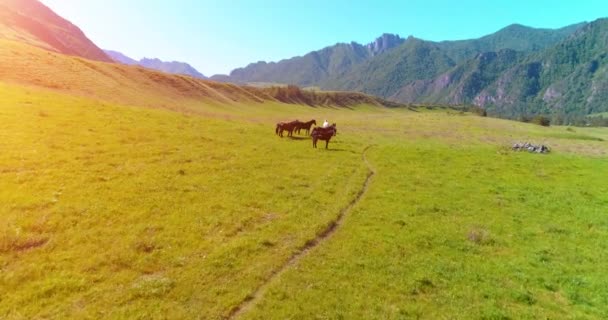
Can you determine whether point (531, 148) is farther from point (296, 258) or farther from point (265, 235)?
point (296, 258)

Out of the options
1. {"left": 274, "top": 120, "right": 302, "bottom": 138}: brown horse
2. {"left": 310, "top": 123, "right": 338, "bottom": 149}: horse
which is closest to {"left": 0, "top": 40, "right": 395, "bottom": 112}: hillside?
{"left": 274, "top": 120, "right": 302, "bottom": 138}: brown horse

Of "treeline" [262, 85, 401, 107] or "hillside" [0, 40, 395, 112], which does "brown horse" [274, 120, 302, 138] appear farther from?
"treeline" [262, 85, 401, 107]

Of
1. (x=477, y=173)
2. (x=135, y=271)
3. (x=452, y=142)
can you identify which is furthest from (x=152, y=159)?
(x=452, y=142)

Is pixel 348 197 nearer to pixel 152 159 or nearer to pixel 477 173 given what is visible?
pixel 152 159

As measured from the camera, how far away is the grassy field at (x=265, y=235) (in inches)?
484

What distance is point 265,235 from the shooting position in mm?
17359

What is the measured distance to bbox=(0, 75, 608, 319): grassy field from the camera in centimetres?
1230

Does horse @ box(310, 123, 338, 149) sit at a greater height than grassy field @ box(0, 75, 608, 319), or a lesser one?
greater

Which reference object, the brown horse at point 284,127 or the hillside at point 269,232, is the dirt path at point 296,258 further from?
the brown horse at point 284,127

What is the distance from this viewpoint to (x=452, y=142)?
204 ft

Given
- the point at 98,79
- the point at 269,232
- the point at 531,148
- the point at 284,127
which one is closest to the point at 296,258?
the point at 269,232

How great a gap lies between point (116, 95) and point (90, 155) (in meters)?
38.8

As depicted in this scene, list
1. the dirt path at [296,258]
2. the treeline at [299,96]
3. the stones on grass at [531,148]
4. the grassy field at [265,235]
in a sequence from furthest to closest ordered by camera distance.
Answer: the treeline at [299,96] < the stones on grass at [531,148] < the grassy field at [265,235] < the dirt path at [296,258]

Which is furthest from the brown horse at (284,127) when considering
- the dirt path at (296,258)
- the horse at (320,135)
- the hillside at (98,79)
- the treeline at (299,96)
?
the treeline at (299,96)
